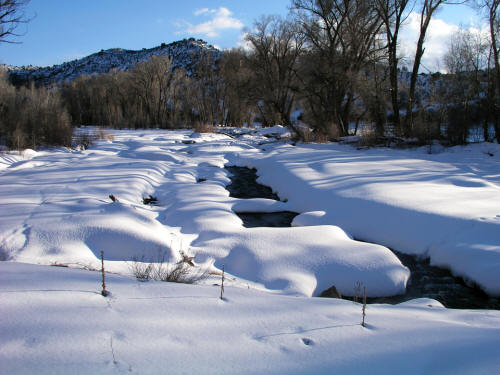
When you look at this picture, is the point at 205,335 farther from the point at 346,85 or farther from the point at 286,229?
the point at 346,85

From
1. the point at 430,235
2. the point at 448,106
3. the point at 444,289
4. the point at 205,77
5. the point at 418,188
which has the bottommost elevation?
the point at 444,289

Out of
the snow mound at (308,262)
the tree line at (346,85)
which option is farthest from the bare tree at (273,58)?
the snow mound at (308,262)

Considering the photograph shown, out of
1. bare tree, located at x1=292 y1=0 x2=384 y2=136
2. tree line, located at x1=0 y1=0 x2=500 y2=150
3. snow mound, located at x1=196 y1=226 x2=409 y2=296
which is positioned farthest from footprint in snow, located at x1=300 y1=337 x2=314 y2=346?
bare tree, located at x1=292 y1=0 x2=384 y2=136

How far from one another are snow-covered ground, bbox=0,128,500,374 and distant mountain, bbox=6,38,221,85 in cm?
5533

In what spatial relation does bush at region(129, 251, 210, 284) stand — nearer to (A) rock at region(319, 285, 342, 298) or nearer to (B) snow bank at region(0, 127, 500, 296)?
(B) snow bank at region(0, 127, 500, 296)

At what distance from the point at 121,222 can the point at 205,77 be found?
28160mm

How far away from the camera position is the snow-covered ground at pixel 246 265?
4.55ft

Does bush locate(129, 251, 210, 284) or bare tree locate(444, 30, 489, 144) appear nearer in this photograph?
bush locate(129, 251, 210, 284)

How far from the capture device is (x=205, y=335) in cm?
155

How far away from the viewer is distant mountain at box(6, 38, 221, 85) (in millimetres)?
59500

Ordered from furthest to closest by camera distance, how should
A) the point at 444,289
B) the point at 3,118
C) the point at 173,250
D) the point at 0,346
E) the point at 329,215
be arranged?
the point at 3,118, the point at 329,215, the point at 173,250, the point at 444,289, the point at 0,346

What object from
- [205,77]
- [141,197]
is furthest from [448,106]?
[205,77]

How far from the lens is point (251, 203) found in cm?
581

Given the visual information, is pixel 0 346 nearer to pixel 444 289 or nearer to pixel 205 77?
pixel 444 289
